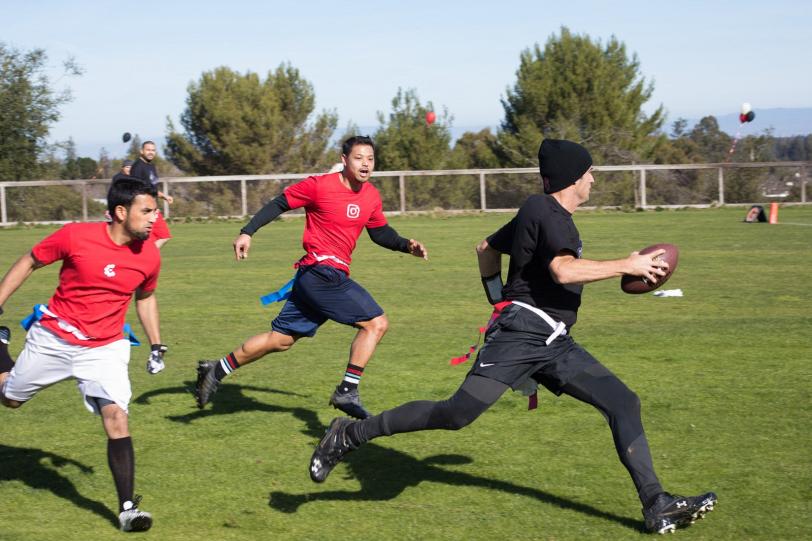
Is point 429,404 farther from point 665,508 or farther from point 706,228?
point 706,228

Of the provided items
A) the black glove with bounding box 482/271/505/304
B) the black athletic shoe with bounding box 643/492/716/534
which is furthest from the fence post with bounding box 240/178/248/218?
the black athletic shoe with bounding box 643/492/716/534

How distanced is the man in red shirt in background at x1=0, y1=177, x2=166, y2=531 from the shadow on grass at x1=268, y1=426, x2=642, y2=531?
1.15 meters

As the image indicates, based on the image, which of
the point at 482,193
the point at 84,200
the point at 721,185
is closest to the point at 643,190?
the point at 721,185

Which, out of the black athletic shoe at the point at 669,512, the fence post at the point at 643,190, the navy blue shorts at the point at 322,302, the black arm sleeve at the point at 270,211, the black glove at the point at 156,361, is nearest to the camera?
the black athletic shoe at the point at 669,512

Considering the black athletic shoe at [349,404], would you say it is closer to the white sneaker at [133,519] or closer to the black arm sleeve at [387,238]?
the black arm sleeve at [387,238]

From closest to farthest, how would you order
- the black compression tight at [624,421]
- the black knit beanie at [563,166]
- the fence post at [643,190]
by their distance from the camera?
the black compression tight at [624,421] → the black knit beanie at [563,166] → the fence post at [643,190]

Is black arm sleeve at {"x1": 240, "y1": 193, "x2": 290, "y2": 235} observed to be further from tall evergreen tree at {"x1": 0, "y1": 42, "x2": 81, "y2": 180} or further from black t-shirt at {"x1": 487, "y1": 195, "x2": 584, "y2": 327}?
tall evergreen tree at {"x1": 0, "y1": 42, "x2": 81, "y2": 180}

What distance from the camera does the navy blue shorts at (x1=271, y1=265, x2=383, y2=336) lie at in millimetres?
7648

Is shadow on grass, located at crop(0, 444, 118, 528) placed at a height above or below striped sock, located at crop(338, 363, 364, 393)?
below

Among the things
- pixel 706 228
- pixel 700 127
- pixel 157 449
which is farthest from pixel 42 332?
pixel 700 127

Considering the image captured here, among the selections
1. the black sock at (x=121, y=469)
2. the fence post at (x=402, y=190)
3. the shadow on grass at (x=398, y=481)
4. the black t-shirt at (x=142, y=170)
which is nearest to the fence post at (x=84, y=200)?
the fence post at (x=402, y=190)

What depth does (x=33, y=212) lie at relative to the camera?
33781mm

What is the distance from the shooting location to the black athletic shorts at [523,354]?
5445mm

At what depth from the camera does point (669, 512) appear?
202 inches
